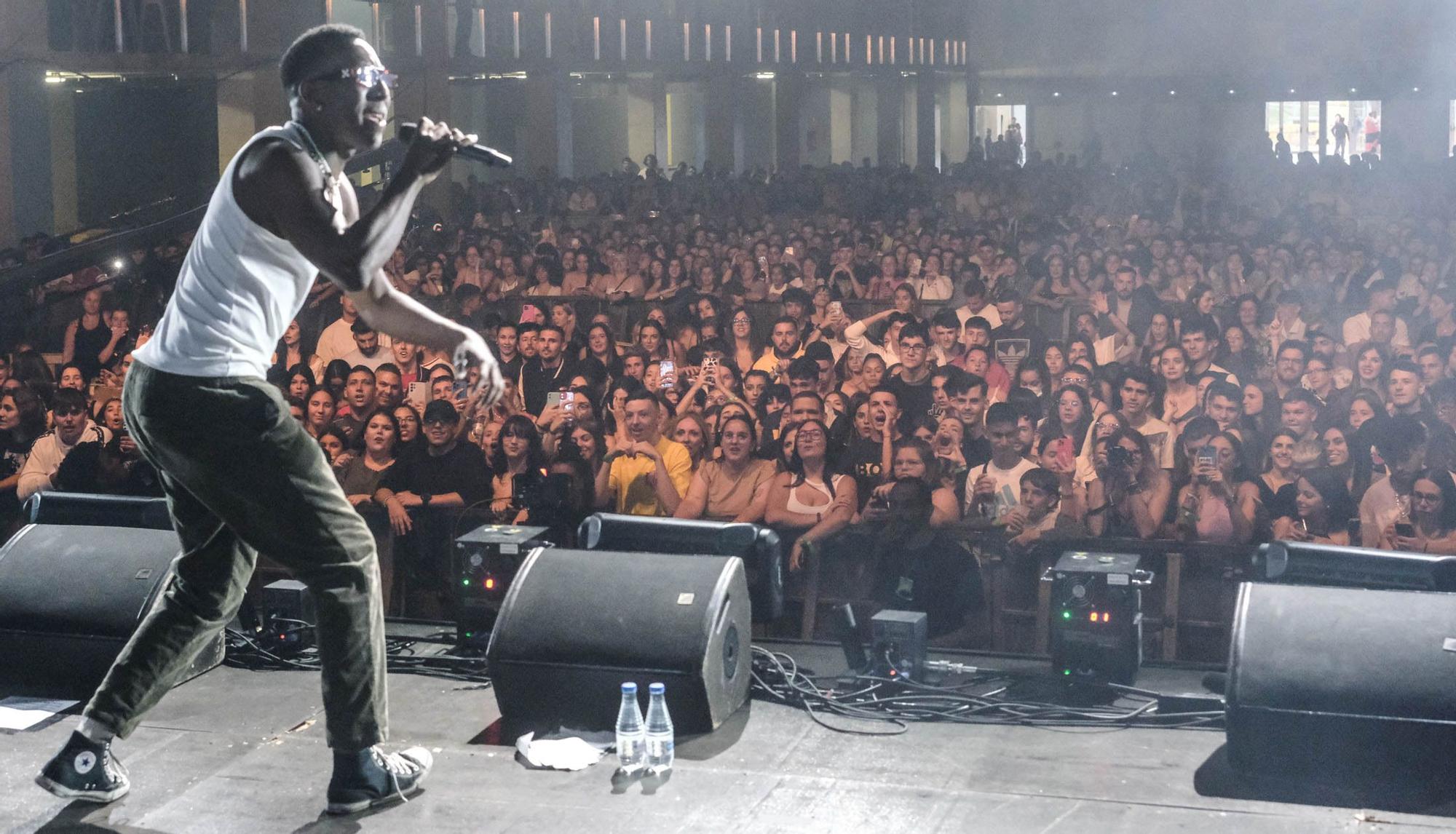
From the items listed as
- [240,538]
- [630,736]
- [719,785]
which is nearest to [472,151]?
[240,538]

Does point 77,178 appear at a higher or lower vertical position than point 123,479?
higher

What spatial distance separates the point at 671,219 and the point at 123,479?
7.52 metres

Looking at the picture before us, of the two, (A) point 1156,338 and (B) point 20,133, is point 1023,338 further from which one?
(B) point 20,133

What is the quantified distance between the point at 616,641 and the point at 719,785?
1.97ft

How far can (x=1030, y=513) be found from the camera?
546cm

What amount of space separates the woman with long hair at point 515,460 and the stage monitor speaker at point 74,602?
1.64m

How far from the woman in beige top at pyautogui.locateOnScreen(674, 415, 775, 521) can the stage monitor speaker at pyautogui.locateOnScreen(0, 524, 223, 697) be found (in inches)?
87.4

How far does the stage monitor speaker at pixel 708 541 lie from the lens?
4.54 meters

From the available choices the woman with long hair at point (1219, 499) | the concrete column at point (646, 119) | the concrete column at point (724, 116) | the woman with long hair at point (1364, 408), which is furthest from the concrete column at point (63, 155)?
the woman with long hair at point (1364, 408)

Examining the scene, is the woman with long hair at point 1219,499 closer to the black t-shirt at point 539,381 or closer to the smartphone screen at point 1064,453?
the smartphone screen at point 1064,453

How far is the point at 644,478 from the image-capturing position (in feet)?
20.4

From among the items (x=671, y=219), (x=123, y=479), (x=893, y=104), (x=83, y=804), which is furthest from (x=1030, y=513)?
(x=893, y=104)

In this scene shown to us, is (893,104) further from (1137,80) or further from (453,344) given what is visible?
(453,344)

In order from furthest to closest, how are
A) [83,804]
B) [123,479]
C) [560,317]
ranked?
[560,317] → [123,479] → [83,804]
